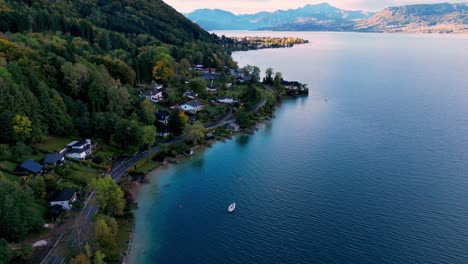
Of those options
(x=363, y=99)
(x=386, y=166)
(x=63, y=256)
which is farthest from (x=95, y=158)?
(x=363, y=99)

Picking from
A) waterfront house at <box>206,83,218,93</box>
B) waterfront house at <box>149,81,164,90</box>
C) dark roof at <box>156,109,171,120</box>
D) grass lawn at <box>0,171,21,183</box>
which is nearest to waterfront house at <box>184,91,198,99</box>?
waterfront house at <box>149,81,164,90</box>

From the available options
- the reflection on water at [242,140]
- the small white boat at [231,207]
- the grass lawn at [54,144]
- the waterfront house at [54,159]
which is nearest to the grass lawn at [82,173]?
the waterfront house at [54,159]

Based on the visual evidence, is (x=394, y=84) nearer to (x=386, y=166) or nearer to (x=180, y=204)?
(x=386, y=166)

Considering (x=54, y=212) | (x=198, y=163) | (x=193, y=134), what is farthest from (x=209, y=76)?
(x=54, y=212)

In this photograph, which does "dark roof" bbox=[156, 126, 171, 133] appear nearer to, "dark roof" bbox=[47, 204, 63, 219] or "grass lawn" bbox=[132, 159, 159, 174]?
"grass lawn" bbox=[132, 159, 159, 174]

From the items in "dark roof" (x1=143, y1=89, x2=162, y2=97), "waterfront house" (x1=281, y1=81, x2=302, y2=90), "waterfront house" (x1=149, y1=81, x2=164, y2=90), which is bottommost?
"waterfront house" (x1=281, y1=81, x2=302, y2=90)
